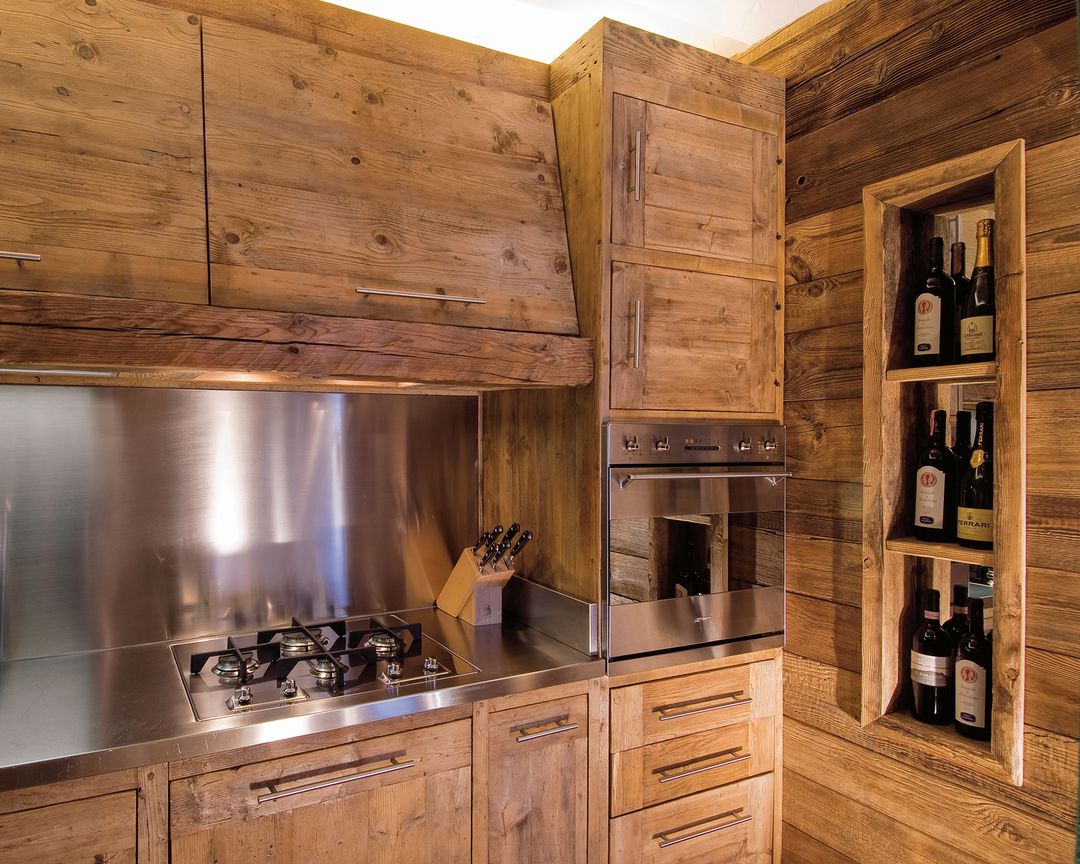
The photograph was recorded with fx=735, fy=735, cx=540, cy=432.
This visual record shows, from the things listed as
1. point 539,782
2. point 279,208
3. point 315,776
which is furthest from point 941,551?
point 279,208

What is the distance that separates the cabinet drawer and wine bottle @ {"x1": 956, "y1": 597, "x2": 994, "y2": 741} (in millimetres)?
522

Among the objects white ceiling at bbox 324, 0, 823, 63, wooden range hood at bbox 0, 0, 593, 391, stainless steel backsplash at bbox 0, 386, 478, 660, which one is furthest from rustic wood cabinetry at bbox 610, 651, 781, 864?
white ceiling at bbox 324, 0, 823, 63

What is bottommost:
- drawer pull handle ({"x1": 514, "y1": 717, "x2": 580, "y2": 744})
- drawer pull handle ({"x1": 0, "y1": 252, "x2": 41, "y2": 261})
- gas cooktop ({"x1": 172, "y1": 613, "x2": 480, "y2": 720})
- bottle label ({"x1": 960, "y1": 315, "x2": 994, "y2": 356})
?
drawer pull handle ({"x1": 514, "y1": 717, "x2": 580, "y2": 744})

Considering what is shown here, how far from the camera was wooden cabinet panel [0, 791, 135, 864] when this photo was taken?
1.21 m

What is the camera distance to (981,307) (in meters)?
1.64

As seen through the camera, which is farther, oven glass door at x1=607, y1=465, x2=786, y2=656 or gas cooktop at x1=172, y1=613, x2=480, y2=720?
oven glass door at x1=607, y1=465, x2=786, y2=656

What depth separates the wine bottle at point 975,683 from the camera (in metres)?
1.63

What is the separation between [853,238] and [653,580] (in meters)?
1.04

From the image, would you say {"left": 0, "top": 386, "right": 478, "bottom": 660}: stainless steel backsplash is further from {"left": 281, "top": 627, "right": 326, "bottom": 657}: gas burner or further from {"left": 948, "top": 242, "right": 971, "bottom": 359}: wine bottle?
{"left": 948, "top": 242, "right": 971, "bottom": 359}: wine bottle

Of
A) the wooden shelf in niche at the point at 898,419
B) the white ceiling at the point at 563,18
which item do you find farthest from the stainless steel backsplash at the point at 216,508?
the wooden shelf in niche at the point at 898,419

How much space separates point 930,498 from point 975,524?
142mm

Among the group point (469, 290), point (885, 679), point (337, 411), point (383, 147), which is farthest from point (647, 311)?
point (885, 679)

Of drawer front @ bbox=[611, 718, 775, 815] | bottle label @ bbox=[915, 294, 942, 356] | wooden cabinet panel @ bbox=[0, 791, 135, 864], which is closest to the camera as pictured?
wooden cabinet panel @ bbox=[0, 791, 135, 864]

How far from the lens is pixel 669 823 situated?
190cm
